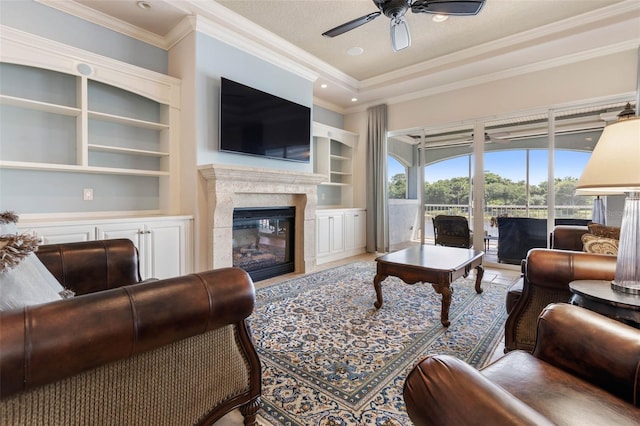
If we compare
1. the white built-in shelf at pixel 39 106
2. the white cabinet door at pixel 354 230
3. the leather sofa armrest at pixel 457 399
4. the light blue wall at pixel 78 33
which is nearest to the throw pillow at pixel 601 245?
the leather sofa armrest at pixel 457 399

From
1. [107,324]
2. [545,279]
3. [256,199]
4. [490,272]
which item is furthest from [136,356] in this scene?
[490,272]

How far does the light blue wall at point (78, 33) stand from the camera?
8.76 feet

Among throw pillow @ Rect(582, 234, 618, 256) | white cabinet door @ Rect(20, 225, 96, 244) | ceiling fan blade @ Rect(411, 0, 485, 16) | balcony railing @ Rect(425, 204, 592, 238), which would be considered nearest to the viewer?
throw pillow @ Rect(582, 234, 618, 256)

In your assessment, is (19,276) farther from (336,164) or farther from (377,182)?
(336,164)

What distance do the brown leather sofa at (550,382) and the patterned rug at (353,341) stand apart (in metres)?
0.69

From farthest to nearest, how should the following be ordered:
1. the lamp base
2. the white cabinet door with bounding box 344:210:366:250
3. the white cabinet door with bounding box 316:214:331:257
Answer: the white cabinet door with bounding box 344:210:366:250
the white cabinet door with bounding box 316:214:331:257
the lamp base

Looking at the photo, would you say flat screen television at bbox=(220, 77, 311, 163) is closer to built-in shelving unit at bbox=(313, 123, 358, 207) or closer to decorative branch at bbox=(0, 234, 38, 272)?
built-in shelving unit at bbox=(313, 123, 358, 207)

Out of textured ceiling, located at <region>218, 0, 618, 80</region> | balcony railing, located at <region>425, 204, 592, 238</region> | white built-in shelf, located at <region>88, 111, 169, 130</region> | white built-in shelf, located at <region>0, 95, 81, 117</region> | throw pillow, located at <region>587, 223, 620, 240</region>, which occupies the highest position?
textured ceiling, located at <region>218, 0, 618, 80</region>

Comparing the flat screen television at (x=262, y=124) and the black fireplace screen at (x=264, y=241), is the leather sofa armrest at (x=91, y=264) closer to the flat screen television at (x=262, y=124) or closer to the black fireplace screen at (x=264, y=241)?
the black fireplace screen at (x=264, y=241)

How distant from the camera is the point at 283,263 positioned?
4266 mm

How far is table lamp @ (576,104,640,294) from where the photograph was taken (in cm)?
131

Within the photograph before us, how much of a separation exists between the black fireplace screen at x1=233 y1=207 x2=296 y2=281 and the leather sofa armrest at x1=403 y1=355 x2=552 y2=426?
10.3ft

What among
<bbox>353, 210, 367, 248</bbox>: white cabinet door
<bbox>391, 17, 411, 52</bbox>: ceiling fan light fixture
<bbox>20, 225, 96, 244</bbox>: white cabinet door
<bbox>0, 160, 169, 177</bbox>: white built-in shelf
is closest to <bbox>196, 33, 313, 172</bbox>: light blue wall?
<bbox>0, 160, 169, 177</bbox>: white built-in shelf

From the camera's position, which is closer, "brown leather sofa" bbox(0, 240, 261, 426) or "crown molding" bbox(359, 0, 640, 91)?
"brown leather sofa" bbox(0, 240, 261, 426)
